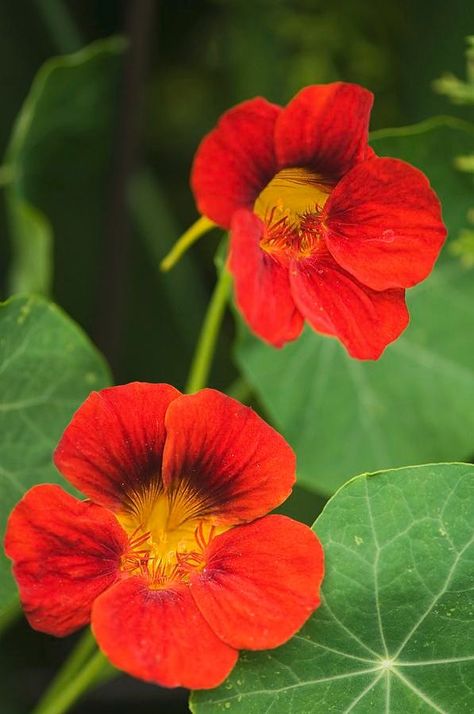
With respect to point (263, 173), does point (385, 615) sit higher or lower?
lower

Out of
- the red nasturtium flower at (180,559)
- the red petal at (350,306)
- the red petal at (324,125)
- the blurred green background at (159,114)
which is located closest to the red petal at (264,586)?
the red nasturtium flower at (180,559)

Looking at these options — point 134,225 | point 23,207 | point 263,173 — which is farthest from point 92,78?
point 263,173

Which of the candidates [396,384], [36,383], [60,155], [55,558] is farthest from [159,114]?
[55,558]

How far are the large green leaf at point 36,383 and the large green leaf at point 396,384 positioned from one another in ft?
0.69

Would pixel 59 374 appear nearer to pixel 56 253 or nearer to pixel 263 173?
pixel 263 173

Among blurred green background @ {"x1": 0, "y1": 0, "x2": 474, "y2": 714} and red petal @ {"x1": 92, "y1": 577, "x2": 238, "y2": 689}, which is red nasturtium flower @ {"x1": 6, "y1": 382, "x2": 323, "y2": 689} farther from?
blurred green background @ {"x1": 0, "y1": 0, "x2": 474, "y2": 714}

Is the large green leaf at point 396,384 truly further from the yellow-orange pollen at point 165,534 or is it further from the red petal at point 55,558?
the red petal at point 55,558

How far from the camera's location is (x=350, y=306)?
2.34 feet

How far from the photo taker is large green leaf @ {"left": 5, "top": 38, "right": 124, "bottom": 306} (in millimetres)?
1083

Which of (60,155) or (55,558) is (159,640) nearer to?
(55,558)

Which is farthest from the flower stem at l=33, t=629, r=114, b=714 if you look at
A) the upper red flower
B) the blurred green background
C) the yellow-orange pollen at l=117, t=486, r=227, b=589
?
the upper red flower

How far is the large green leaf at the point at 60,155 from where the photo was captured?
1.08m

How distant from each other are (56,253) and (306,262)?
83 centimetres

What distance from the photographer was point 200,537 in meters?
0.75
